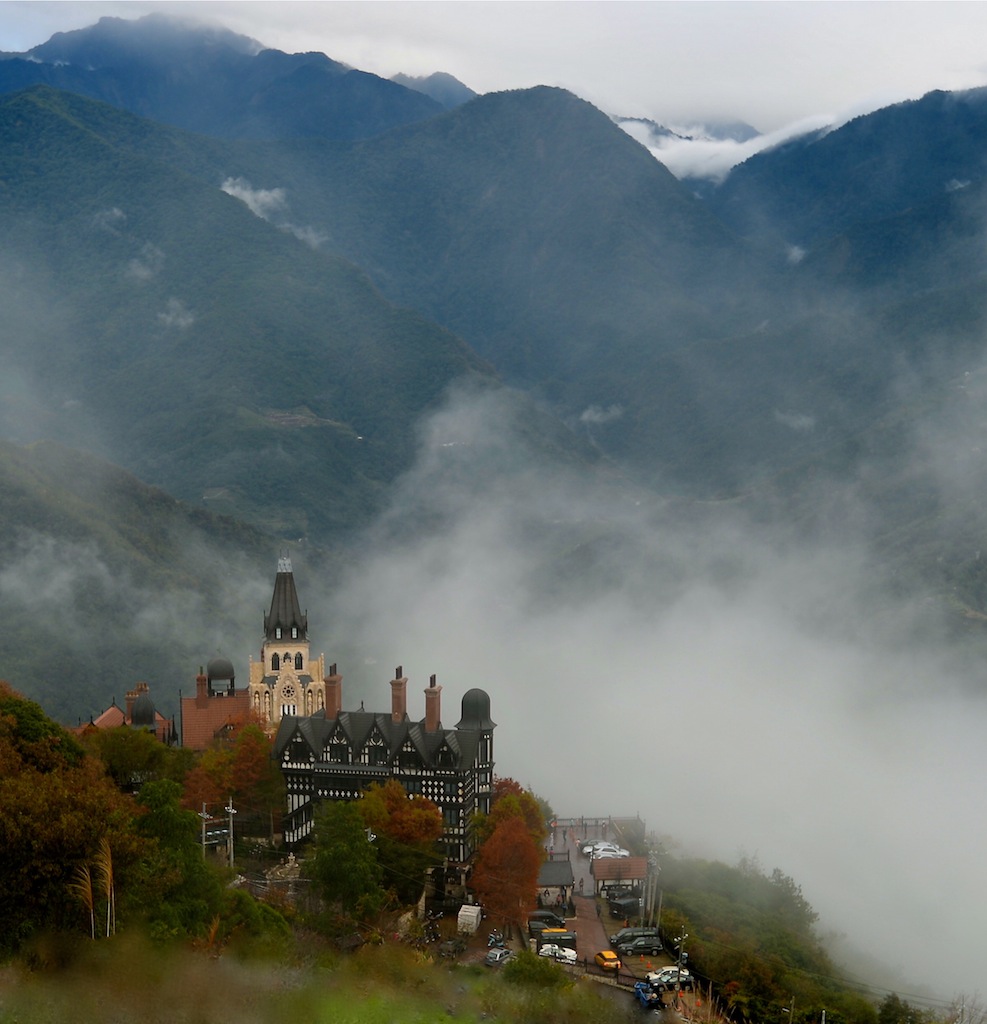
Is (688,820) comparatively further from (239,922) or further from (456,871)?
(239,922)

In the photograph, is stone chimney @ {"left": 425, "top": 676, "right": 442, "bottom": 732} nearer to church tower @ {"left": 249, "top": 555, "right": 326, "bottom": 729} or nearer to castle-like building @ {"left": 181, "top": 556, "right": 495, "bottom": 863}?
castle-like building @ {"left": 181, "top": 556, "right": 495, "bottom": 863}

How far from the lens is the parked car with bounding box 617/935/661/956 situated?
206 ft

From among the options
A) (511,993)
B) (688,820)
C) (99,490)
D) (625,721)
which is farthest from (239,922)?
(99,490)

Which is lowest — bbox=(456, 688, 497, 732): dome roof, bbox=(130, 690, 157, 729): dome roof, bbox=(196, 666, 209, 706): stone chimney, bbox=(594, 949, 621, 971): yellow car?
bbox=(594, 949, 621, 971): yellow car

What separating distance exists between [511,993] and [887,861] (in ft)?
226

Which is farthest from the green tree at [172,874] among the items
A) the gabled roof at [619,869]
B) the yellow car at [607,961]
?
the gabled roof at [619,869]

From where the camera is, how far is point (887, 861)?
341 ft

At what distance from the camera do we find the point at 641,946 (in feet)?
207

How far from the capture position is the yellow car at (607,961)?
59.2 m

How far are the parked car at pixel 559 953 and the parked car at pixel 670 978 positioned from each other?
341 cm

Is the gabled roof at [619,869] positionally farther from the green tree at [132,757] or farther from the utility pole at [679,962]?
the green tree at [132,757]

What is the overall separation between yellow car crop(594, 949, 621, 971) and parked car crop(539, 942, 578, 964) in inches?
42.7

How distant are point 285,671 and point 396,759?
21.8 meters

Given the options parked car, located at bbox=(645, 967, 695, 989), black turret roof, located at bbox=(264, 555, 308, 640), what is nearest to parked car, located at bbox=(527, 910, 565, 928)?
parked car, located at bbox=(645, 967, 695, 989)
